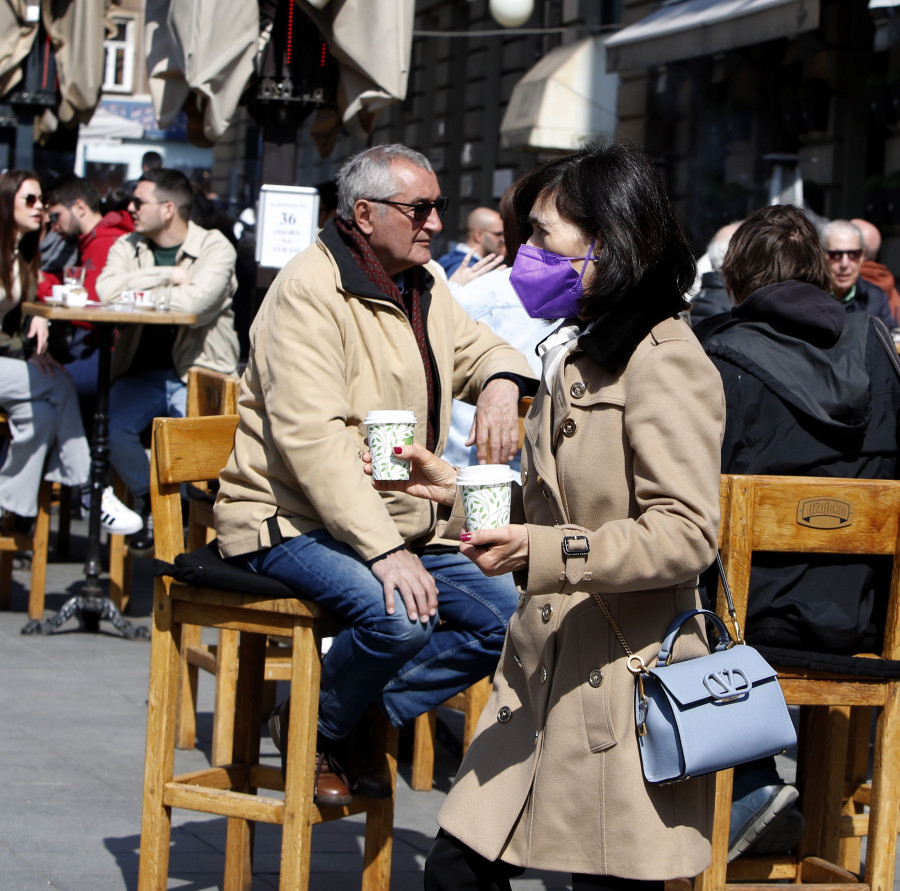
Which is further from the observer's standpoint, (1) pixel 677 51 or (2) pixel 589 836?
(1) pixel 677 51

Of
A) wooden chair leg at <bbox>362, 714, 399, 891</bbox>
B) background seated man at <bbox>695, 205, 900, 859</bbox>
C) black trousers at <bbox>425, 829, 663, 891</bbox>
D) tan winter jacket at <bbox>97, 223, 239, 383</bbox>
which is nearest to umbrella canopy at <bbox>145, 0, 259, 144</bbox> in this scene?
tan winter jacket at <bbox>97, 223, 239, 383</bbox>

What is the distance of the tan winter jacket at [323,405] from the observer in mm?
3273

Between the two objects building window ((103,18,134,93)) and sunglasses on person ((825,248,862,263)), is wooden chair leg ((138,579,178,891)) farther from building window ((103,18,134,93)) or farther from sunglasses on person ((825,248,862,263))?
building window ((103,18,134,93))

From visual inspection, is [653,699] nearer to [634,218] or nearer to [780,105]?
[634,218]

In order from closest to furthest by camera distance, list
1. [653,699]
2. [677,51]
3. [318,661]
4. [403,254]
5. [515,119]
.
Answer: [653,699] → [318,661] → [403,254] → [677,51] → [515,119]

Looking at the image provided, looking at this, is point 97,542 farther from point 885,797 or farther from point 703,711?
point 703,711

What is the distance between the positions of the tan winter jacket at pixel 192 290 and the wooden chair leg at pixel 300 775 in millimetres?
4022

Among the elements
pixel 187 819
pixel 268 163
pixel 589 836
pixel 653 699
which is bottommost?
pixel 187 819

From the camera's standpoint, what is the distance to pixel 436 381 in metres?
3.72

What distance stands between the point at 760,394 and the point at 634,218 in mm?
1127

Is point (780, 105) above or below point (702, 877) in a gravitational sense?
above

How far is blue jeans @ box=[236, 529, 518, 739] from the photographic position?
3258mm

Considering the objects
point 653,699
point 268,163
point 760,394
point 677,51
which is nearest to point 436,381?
point 760,394

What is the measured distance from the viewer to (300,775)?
3201mm
